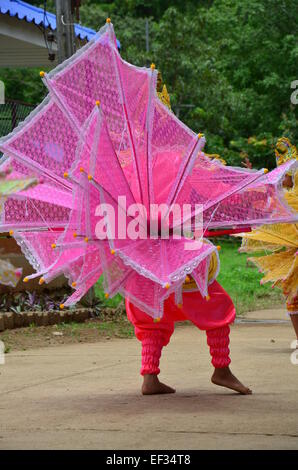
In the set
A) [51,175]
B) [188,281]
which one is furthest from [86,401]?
[51,175]

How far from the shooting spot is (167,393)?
6051 mm

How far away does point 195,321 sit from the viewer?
577 cm

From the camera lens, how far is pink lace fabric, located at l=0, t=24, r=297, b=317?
532 centimetres

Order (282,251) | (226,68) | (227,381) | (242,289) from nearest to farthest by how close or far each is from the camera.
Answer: (227,381)
(282,251)
(242,289)
(226,68)

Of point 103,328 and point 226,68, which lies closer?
point 103,328

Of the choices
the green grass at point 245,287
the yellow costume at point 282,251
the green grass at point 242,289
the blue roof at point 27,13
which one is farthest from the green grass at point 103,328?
the blue roof at point 27,13

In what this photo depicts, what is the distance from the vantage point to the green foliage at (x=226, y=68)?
24203 millimetres

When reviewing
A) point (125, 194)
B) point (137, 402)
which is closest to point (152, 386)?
point (137, 402)

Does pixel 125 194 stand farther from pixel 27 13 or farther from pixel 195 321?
pixel 27 13

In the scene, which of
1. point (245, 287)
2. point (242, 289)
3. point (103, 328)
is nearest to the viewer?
point (103, 328)

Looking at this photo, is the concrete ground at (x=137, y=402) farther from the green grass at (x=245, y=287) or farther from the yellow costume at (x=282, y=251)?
the green grass at (x=245, y=287)

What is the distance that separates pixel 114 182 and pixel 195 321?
1.00 metres

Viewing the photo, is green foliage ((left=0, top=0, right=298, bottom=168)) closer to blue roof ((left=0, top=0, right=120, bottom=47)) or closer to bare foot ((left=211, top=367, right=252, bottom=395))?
blue roof ((left=0, top=0, right=120, bottom=47))
